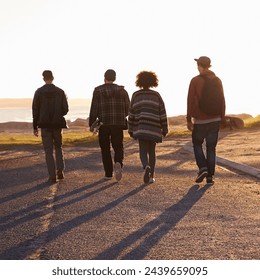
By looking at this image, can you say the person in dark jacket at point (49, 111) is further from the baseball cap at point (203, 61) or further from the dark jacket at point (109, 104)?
the baseball cap at point (203, 61)

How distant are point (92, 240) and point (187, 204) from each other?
2.20 metres

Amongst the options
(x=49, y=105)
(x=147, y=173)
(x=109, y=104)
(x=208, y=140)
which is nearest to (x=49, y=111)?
(x=49, y=105)

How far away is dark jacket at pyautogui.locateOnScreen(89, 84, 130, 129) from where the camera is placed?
1020cm

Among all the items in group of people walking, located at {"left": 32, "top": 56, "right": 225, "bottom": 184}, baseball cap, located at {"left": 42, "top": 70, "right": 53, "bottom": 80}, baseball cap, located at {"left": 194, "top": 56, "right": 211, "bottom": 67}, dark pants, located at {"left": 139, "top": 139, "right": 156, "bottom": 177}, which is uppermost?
baseball cap, located at {"left": 194, "top": 56, "right": 211, "bottom": 67}

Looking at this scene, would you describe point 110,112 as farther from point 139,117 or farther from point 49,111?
point 49,111

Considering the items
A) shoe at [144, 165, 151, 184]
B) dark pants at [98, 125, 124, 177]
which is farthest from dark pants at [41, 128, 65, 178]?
shoe at [144, 165, 151, 184]

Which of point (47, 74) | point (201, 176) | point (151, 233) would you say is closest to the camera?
point (151, 233)

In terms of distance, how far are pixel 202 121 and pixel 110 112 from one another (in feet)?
5.40

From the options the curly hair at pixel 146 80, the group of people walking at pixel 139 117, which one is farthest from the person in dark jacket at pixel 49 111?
the curly hair at pixel 146 80

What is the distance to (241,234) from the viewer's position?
5.84 meters

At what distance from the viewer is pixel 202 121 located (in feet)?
31.0

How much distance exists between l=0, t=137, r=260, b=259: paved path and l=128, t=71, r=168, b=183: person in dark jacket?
1.59 ft

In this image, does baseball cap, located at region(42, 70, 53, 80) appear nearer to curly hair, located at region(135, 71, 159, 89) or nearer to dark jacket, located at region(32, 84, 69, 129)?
dark jacket, located at region(32, 84, 69, 129)

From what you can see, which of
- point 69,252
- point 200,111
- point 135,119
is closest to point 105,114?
point 135,119
